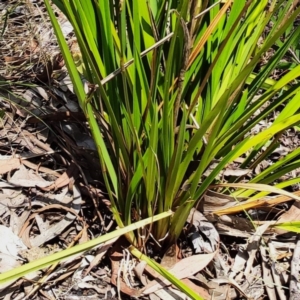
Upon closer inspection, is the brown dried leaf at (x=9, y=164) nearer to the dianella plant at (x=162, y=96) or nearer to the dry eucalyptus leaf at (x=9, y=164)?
the dry eucalyptus leaf at (x=9, y=164)

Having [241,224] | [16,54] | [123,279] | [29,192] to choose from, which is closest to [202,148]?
[241,224]

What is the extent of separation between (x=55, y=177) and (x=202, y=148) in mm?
391

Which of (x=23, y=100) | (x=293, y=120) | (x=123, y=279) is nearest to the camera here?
(x=293, y=120)

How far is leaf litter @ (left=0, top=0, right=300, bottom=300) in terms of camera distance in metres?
1.14

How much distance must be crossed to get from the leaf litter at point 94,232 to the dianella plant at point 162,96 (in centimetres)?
7

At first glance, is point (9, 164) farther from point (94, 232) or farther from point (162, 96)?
point (162, 96)

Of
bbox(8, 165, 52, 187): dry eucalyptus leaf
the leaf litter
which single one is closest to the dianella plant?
the leaf litter

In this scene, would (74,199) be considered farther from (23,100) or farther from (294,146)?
(294,146)

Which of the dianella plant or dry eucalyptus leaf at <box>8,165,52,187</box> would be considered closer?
the dianella plant

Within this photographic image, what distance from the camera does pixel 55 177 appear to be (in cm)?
132

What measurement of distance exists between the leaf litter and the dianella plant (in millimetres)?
67

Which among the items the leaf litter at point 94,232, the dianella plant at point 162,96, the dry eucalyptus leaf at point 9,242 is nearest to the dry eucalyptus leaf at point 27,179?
the leaf litter at point 94,232

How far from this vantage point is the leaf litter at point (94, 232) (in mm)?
1138

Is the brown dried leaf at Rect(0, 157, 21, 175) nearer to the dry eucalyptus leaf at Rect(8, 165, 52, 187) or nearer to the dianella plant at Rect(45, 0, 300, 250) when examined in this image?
the dry eucalyptus leaf at Rect(8, 165, 52, 187)
